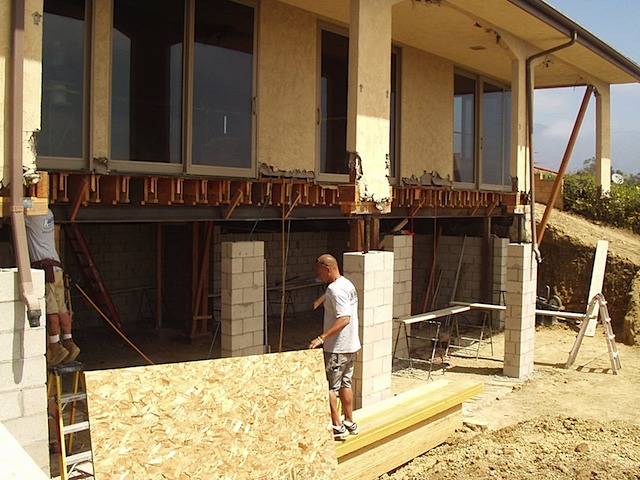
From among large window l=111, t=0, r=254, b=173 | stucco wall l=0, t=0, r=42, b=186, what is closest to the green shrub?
large window l=111, t=0, r=254, b=173

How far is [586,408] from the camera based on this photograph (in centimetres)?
1063

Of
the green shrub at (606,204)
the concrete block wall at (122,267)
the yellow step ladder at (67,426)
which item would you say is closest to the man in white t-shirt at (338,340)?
the yellow step ladder at (67,426)

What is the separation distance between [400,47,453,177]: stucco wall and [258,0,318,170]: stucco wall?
2931 millimetres

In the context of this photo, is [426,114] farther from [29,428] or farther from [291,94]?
[29,428]

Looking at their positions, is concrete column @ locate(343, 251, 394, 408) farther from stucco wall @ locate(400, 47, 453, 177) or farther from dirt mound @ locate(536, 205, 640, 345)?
dirt mound @ locate(536, 205, 640, 345)

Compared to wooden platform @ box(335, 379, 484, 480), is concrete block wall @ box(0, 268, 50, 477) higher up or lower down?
higher up

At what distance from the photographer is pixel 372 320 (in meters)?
9.12

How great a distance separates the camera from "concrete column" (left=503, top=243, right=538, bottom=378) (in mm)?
12352

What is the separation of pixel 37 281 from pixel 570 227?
16.4 metres

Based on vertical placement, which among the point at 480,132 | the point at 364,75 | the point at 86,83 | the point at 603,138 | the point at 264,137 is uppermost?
the point at 603,138

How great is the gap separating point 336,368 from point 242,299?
10.8 ft

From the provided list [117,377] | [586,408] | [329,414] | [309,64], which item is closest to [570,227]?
[586,408]

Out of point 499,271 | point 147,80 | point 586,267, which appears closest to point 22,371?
point 147,80

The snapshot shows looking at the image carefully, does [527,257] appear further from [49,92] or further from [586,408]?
[49,92]
